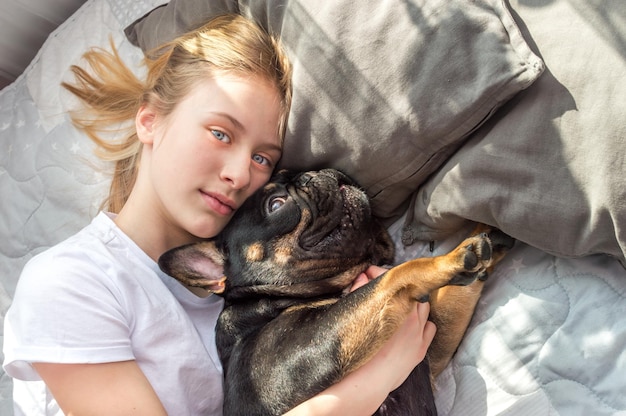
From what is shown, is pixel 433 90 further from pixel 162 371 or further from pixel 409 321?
pixel 162 371

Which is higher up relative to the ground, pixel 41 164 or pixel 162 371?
pixel 41 164

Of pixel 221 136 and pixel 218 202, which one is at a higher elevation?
pixel 221 136

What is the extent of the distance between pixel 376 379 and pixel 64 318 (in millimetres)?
896

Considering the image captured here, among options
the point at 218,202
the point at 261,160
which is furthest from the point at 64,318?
the point at 261,160

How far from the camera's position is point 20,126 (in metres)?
2.87

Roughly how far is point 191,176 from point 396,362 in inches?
33.7

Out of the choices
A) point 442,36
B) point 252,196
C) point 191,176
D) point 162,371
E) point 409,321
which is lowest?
point 409,321

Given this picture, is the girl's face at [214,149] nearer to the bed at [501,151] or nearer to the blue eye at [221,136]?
the blue eye at [221,136]

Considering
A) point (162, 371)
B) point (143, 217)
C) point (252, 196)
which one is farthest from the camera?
point (143, 217)

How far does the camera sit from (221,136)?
6.29ft

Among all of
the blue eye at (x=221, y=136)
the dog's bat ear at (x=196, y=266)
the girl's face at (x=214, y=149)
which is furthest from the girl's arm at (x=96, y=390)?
the blue eye at (x=221, y=136)

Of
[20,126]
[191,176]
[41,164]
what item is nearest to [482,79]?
[191,176]

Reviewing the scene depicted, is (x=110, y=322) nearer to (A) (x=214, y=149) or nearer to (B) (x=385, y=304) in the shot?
(A) (x=214, y=149)

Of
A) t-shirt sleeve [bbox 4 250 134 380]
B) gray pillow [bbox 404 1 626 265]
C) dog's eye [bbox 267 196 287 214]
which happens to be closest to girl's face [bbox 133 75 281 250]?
dog's eye [bbox 267 196 287 214]
